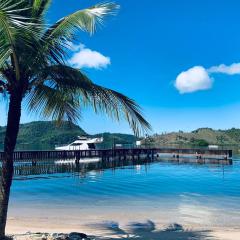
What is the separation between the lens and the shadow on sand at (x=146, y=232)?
13160 millimetres

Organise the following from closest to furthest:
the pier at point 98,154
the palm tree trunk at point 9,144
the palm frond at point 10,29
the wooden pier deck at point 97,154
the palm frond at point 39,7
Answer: the palm frond at point 10,29 → the palm frond at point 39,7 → the palm tree trunk at point 9,144 → the wooden pier deck at point 97,154 → the pier at point 98,154

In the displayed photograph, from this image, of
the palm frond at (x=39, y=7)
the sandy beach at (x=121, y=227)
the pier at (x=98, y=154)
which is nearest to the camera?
the palm frond at (x=39, y=7)

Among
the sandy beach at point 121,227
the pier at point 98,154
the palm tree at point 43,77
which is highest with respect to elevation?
the palm tree at point 43,77

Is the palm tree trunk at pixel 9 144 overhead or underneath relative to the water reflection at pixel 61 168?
overhead

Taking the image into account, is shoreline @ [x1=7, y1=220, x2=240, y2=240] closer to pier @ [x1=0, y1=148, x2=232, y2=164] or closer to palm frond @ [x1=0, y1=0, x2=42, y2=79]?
palm frond @ [x1=0, y1=0, x2=42, y2=79]

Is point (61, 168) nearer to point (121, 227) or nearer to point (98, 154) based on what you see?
point (98, 154)

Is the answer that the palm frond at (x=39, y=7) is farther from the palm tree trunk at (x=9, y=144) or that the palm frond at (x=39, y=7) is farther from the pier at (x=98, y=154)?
the pier at (x=98, y=154)

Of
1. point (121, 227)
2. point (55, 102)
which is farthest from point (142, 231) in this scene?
point (55, 102)

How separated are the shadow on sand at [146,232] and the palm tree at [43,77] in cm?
409

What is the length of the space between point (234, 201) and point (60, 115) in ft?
60.7

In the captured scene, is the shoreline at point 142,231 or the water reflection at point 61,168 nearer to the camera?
the shoreline at point 142,231

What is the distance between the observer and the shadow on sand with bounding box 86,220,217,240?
13160 mm

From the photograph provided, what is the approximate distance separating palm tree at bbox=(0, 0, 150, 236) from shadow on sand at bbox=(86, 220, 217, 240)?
13.4 feet

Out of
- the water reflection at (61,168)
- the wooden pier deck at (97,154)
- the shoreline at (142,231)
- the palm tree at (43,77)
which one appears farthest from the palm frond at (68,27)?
the wooden pier deck at (97,154)
